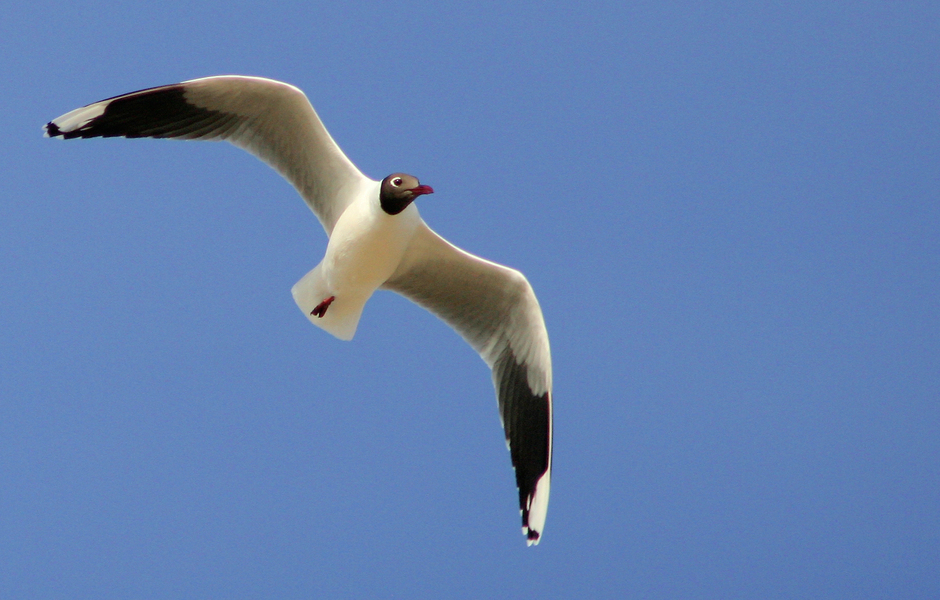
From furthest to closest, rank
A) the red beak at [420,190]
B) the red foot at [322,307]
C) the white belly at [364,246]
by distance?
the red foot at [322,307] → the white belly at [364,246] → the red beak at [420,190]

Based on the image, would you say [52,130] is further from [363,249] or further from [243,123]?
[363,249]

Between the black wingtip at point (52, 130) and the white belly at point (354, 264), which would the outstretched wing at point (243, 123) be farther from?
the white belly at point (354, 264)

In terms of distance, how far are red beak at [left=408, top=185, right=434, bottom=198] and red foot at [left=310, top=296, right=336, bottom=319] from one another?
0.83m

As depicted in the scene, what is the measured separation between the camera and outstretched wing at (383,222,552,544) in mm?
6301

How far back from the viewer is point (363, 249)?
5988mm

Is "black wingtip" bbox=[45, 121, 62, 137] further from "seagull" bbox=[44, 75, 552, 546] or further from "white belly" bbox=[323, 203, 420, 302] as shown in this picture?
"white belly" bbox=[323, 203, 420, 302]

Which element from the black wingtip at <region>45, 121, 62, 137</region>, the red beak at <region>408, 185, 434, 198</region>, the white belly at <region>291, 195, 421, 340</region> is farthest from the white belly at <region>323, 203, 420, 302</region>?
the black wingtip at <region>45, 121, 62, 137</region>

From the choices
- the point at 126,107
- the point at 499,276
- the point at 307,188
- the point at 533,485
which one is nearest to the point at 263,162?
the point at 307,188

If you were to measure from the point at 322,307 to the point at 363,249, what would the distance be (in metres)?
0.47

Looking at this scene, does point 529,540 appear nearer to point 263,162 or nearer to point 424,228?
point 424,228

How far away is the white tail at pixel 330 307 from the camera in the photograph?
6285mm

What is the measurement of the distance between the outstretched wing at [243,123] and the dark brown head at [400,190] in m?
0.41

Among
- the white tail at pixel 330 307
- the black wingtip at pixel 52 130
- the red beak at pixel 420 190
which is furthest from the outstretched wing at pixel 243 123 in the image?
→ the red beak at pixel 420 190

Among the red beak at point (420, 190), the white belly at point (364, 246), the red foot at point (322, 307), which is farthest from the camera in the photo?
the red foot at point (322, 307)
